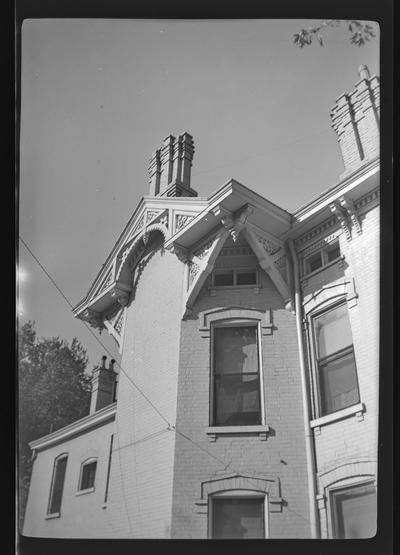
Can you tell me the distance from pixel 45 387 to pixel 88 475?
0.77m

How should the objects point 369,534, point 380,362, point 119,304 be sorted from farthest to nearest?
point 119,304, point 380,362, point 369,534

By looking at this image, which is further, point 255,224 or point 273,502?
point 255,224

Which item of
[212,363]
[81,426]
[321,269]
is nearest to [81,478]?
[81,426]

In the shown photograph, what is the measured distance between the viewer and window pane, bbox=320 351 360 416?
3711mm

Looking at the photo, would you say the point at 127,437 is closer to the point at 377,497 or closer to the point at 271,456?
the point at 271,456

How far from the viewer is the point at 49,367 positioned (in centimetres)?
361

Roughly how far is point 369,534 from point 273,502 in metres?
0.60

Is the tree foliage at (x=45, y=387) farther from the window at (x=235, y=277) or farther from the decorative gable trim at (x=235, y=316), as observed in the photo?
the window at (x=235, y=277)

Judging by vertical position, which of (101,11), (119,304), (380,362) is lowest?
(380,362)

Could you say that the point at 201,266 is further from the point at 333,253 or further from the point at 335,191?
the point at 335,191

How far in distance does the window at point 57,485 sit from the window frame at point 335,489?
1.79 meters

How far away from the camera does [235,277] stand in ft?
13.8

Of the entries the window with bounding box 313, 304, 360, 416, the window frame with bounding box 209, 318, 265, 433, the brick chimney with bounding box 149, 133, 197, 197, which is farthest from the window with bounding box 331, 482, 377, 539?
the brick chimney with bounding box 149, 133, 197, 197
